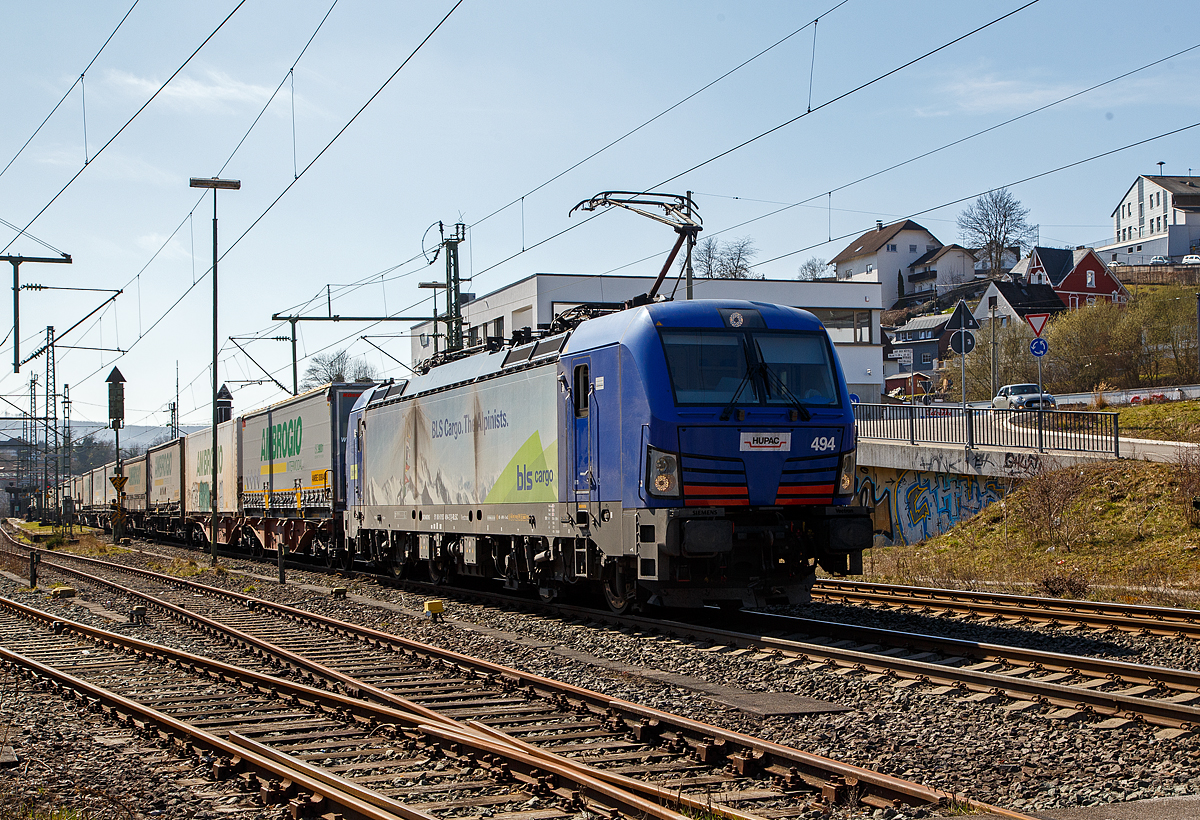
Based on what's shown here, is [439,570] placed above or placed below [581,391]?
below

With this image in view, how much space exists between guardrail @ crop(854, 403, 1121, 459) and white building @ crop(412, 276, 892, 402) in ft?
78.7

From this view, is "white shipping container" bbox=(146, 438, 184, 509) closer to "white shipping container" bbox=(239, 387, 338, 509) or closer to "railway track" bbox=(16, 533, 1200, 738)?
"white shipping container" bbox=(239, 387, 338, 509)

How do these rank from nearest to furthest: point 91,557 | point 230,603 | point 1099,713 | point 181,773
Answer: point 181,773, point 1099,713, point 230,603, point 91,557

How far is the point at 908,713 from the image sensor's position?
8164 millimetres

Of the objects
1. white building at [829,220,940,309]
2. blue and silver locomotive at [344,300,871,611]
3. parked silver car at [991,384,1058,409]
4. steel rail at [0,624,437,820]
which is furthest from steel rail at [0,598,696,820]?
white building at [829,220,940,309]

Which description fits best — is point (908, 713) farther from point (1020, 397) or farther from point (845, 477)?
point (1020, 397)

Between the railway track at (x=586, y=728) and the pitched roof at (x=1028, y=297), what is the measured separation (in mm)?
80647

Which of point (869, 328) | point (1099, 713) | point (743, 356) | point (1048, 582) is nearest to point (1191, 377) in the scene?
point (869, 328)

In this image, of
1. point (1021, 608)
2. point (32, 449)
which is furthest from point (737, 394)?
point (32, 449)

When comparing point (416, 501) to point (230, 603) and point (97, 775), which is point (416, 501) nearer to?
point (230, 603)

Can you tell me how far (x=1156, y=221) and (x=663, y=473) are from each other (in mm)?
114362

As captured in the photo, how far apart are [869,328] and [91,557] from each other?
3871 cm

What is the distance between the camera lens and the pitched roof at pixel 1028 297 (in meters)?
85.6

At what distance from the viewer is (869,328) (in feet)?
186
